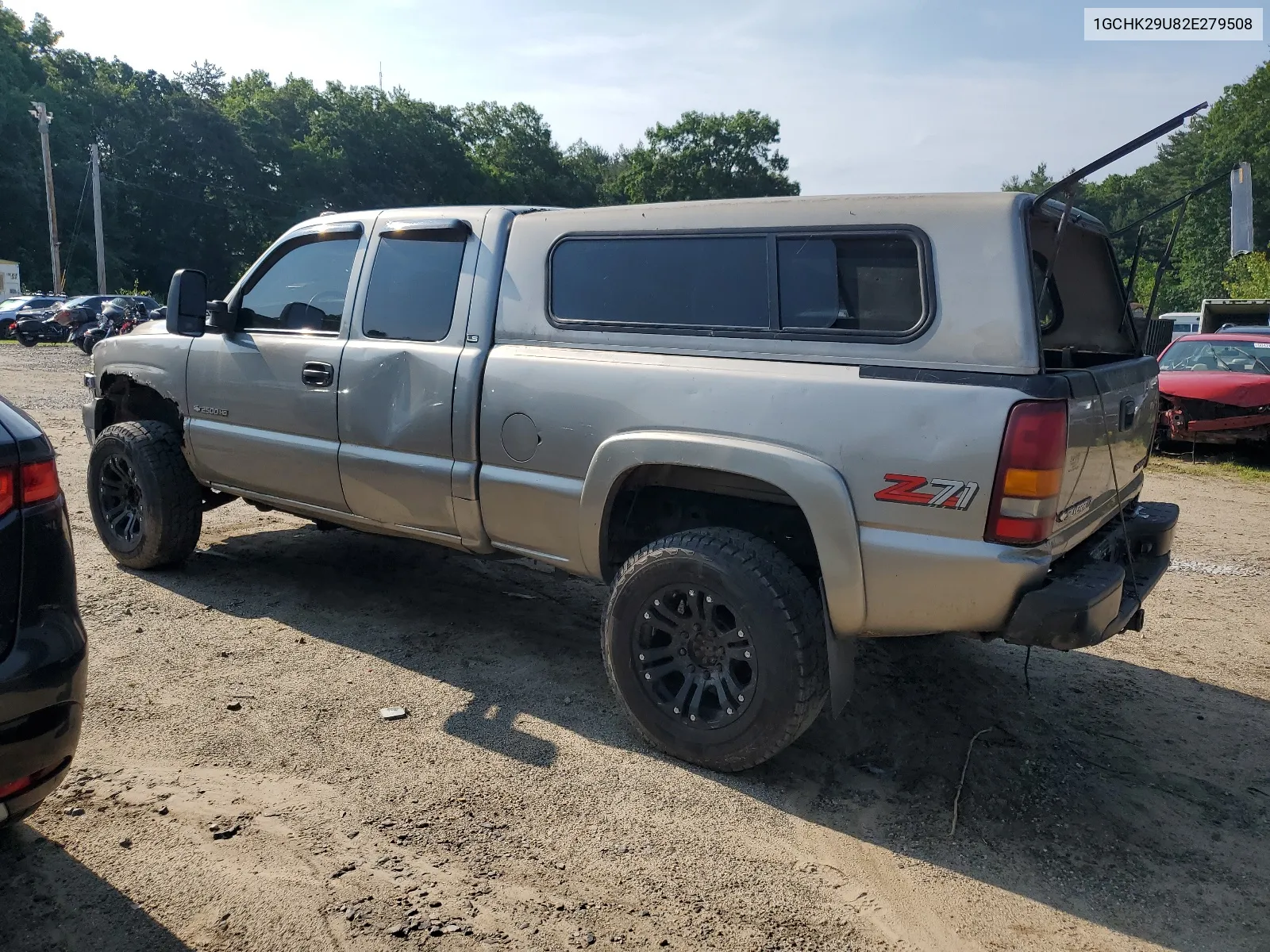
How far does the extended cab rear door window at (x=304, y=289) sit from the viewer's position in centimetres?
462

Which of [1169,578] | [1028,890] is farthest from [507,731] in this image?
[1169,578]

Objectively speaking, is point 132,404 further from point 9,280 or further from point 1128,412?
point 9,280

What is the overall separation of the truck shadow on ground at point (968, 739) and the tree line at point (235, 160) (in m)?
41.8

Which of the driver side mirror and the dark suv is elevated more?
the driver side mirror

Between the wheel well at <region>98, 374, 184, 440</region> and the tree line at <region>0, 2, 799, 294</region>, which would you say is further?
the tree line at <region>0, 2, 799, 294</region>

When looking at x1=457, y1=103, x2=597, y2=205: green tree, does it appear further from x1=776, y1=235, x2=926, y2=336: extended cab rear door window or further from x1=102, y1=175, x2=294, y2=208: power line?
x1=776, y1=235, x2=926, y2=336: extended cab rear door window

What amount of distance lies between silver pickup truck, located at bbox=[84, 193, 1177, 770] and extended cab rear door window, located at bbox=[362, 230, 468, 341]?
0.01 meters

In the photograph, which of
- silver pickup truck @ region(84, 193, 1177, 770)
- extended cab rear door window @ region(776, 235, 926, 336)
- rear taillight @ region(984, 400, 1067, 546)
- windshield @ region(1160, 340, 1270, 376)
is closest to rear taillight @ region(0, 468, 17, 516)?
silver pickup truck @ region(84, 193, 1177, 770)

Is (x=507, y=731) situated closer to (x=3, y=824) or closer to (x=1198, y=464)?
(x=3, y=824)

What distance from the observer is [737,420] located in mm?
3230

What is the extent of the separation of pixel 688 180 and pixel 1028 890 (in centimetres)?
6802

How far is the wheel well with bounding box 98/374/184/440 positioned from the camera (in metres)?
5.62

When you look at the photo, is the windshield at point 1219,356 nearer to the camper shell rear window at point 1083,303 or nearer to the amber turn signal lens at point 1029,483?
the camper shell rear window at point 1083,303

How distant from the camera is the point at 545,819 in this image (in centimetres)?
309
